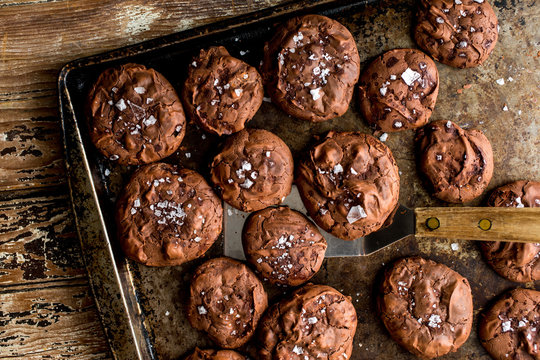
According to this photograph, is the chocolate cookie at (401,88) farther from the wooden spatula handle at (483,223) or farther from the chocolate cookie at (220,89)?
the chocolate cookie at (220,89)

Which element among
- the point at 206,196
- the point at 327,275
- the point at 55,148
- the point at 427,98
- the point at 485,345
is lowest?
the point at 485,345

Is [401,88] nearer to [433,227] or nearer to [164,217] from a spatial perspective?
[433,227]

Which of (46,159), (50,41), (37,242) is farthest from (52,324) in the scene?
(50,41)

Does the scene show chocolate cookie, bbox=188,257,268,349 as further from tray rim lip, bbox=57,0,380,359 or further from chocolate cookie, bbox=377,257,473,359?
chocolate cookie, bbox=377,257,473,359

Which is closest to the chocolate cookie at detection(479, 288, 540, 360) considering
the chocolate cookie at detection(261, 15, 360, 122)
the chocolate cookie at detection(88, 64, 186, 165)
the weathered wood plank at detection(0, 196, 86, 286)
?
the chocolate cookie at detection(261, 15, 360, 122)

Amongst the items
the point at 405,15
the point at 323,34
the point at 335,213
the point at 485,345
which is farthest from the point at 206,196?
the point at 485,345

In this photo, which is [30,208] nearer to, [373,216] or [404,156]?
[373,216]

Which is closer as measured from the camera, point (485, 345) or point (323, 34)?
point (323, 34)
